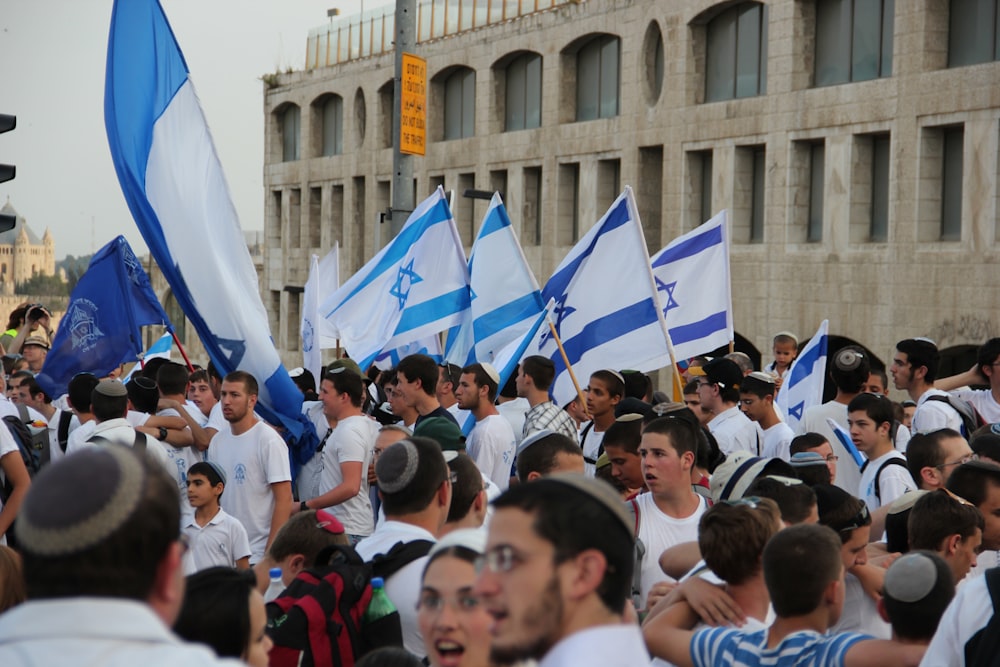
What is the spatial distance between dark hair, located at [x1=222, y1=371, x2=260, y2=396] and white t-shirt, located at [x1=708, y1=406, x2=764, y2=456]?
306 cm

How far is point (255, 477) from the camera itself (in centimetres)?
791

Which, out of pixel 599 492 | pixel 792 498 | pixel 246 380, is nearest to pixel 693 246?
pixel 246 380

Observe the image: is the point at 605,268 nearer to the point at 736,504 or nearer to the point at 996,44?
the point at 736,504

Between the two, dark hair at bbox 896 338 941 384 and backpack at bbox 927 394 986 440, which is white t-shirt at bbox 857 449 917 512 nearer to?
backpack at bbox 927 394 986 440

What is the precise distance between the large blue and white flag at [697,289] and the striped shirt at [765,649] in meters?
8.14

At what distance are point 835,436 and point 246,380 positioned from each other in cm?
377

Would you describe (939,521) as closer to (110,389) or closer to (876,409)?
(876,409)

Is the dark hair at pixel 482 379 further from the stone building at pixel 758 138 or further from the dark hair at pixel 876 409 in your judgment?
the stone building at pixel 758 138

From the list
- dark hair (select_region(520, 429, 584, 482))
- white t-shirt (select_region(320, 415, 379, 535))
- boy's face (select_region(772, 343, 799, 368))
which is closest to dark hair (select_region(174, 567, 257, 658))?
dark hair (select_region(520, 429, 584, 482))

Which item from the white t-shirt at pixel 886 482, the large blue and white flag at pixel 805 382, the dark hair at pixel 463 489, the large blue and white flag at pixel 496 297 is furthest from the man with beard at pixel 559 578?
the large blue and white flag at pixel 805 382

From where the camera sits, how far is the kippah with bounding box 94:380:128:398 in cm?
747

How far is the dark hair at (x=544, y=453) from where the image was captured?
6.03 m

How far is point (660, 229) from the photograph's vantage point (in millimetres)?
29844

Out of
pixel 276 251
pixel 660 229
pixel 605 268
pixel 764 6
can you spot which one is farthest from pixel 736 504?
pixel 276 251
